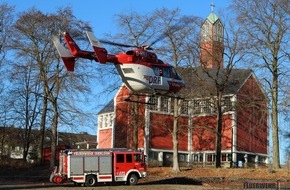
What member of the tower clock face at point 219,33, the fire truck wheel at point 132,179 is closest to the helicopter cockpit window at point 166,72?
the fire truck wheel at point 132,179

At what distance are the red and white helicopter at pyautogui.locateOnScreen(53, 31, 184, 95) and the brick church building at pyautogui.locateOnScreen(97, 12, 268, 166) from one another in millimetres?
20320

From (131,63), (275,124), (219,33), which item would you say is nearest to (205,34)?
(219,33)

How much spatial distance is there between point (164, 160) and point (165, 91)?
38.3 meters

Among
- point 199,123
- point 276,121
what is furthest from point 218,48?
point 199,123

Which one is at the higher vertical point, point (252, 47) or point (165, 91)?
point (252, 47)

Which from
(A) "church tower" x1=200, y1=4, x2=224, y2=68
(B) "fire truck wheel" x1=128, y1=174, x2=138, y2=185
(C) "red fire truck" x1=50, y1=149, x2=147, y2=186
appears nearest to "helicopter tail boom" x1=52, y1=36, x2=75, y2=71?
(C) "red fire truck" x1=50, y1=149, x2=147, y2=186

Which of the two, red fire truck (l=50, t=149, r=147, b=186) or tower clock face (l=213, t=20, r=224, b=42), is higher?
tower clock face (l=213, t=20, r=224, b=42)

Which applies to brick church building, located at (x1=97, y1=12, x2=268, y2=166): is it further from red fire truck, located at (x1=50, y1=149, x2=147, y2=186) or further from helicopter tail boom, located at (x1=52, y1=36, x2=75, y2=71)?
helicopter tail boom, located at (x1=52, y1=36, x2=75, y2=71)

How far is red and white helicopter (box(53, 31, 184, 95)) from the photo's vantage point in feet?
85.9

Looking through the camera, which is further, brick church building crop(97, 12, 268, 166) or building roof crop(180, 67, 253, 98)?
brick church building crop(97, 12, 268, 166)

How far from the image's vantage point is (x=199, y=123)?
6369cm

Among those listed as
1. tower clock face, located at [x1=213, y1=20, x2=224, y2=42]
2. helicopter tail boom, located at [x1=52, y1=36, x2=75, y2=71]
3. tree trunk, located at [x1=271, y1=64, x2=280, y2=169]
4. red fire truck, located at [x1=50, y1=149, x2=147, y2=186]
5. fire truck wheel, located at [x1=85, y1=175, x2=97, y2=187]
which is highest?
tower clock face, located at [x1=213, y1=20, x2=224, y2=42]

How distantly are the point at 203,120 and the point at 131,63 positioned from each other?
38.7 m

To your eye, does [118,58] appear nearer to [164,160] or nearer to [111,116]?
[164,160]
